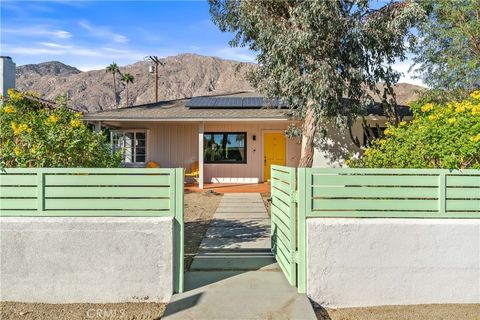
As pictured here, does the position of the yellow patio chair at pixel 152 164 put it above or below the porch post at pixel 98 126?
below

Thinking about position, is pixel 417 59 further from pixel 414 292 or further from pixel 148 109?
pixel 414 292

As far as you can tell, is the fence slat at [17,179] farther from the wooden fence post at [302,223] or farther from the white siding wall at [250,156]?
the white siding wall at [250,156]

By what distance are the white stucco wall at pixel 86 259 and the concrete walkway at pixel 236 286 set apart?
43 cm

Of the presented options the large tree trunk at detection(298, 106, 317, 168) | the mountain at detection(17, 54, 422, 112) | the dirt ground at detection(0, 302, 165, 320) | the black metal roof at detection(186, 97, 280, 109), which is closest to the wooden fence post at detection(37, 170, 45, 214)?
the dirt ground at detection(0, 302, 165, 320)

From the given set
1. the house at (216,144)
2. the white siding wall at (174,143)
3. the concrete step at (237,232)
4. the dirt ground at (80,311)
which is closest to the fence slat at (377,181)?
the dirt ground at (80,311)

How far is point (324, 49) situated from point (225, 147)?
658cm

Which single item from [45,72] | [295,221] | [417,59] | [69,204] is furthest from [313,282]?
[45,72]

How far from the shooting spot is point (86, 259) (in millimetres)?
3959

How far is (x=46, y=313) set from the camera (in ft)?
12.4

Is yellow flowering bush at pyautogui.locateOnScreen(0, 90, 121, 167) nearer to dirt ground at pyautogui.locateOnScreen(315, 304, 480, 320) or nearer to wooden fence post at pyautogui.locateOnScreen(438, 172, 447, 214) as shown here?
dirt ground at pyautogui.locateOnScreen(315, 304, 480, 320)

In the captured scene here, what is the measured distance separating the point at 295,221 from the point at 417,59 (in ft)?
38.8

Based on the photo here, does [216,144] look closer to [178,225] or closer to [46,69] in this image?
[178,225]

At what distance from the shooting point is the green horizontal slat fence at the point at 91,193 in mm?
3990

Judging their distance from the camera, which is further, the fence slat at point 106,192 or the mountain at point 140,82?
the mountain at point 140,82
